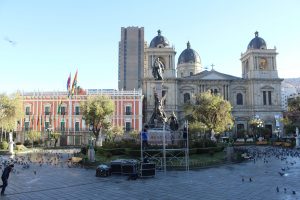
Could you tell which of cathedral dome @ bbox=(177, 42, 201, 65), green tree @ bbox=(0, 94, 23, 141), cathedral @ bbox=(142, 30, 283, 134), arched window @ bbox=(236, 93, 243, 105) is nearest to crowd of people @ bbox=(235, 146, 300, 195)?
green tree @ bbox=(0, 94, 23, 141)

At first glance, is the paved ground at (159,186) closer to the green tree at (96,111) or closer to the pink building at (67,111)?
the green tree at (96,111)

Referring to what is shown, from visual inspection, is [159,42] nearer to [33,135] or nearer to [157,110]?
[33,135]

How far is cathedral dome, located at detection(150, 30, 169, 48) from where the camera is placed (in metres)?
75.1

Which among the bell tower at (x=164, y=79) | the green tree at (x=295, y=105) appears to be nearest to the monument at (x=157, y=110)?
the green tree at (x=295, y=105)

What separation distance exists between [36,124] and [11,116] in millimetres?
18597

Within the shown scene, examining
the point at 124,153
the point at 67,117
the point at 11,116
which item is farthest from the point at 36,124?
the point at 124,153

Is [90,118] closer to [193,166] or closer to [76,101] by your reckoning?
[76,101]

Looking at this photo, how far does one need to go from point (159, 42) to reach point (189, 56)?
13.7m

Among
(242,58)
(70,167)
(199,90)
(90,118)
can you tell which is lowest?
(70,167)

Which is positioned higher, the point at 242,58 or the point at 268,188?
the point at 242,58

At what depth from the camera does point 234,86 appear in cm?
7612

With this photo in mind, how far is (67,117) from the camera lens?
65250 mm

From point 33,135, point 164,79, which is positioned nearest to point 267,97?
point 164,79

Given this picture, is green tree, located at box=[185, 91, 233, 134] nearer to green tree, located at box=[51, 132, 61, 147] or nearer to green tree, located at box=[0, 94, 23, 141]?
green tree, located at box=[0, 94, 23, 141]
